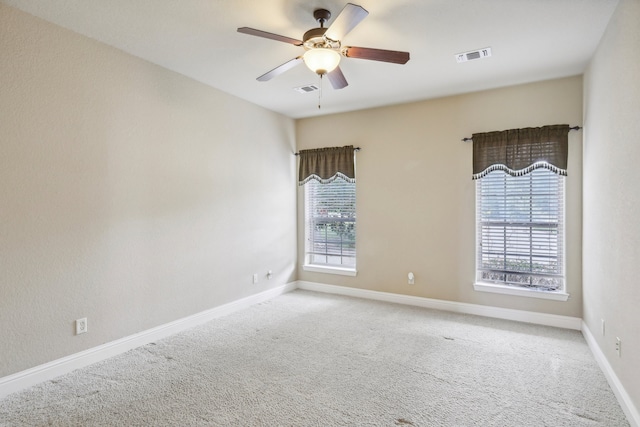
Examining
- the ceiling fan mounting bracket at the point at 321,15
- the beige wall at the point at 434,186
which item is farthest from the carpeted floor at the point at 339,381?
the ceiling fan mounting bracket at the point at 321,15

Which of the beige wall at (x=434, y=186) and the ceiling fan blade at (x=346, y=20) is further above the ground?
the ceiling fan blade at (x=346, y=20)

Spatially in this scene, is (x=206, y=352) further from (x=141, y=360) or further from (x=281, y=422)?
(x=281, y=422)

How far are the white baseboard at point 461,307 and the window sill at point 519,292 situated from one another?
0.20m

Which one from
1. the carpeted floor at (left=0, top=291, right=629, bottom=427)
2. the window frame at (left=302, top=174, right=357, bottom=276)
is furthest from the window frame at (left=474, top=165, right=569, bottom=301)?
the window frame at (left=302, top=174, right=357, bottom=276)

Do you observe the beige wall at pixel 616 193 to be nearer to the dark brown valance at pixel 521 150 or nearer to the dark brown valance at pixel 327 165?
the dark brown valance at pixel 521 150

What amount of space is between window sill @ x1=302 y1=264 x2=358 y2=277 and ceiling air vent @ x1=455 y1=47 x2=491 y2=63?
3076 millimetres

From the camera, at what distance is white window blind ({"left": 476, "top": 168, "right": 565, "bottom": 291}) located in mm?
3934

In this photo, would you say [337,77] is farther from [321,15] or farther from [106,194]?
[106,194]

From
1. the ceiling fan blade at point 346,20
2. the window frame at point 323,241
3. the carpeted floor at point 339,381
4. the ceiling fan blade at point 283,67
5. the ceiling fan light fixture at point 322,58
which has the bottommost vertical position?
the carpeted floor at point 339,381

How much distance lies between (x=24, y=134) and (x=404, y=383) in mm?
3382

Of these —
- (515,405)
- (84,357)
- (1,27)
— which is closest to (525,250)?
(515,405)

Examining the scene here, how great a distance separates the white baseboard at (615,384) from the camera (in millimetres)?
2107

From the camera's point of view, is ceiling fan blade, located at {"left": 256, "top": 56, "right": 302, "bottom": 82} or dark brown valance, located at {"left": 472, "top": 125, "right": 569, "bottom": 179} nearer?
ceiling fan blade, located at {"left": 256, "top": 56, "right": 302, "bottom": 82}

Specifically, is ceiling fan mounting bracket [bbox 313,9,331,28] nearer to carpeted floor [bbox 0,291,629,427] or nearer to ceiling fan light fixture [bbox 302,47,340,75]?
ceiling fan light fixture [bbox 302,47,340,75]
